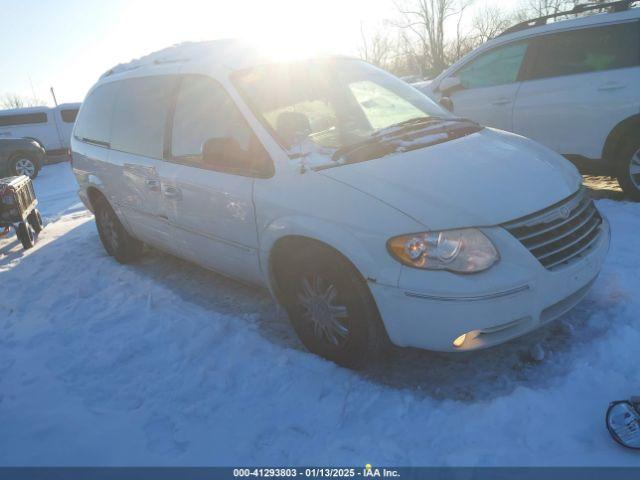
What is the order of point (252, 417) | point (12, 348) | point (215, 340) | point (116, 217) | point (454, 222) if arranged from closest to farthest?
1. point (454, 222)
2. point (252, 417)
3. point (215, 340)
4. point (12, 348)
5. point (116, 217)

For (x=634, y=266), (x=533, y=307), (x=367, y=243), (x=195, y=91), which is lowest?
(x=634, y=266)

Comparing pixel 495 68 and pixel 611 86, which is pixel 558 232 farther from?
pixel 495 68

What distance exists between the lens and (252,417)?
277 cm

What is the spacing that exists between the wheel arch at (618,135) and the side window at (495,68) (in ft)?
3.96

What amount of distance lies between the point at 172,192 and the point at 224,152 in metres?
0.87

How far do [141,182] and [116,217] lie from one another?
1107mm

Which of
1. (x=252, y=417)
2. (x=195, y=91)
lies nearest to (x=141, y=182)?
(x=195, y=91)

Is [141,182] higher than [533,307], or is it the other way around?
[141,182]

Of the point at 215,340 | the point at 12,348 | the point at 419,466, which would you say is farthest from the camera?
the point at 12,348

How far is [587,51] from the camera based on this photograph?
5223 millimetres

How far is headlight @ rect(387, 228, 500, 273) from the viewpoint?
2.45 metres

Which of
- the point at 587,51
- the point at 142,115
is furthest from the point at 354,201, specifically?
the point at 587,51

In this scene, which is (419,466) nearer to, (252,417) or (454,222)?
(252,417)

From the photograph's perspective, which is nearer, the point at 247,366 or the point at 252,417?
the point at 252,417
